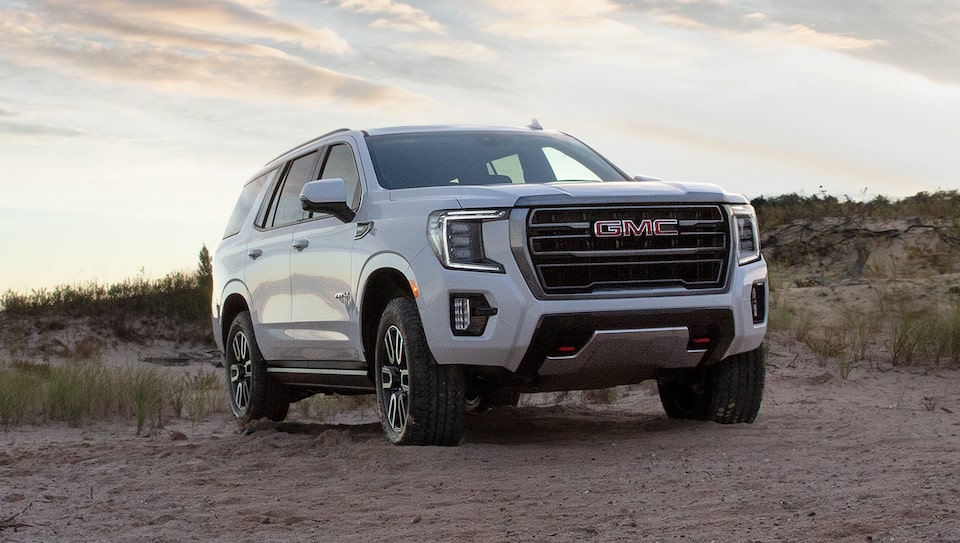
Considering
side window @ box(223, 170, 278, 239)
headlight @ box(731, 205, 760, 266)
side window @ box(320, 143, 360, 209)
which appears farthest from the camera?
side window @ box(223, 170, 278, 239)

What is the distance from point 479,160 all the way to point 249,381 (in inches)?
121

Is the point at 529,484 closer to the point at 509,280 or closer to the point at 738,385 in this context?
the point at 509,280

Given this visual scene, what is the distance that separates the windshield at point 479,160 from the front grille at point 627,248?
3.75 ft

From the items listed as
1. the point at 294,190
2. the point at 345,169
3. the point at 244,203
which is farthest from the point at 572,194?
the point at 244,203

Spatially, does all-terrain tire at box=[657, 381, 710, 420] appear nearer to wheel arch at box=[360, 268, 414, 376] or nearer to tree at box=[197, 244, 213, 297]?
wheel arch at box=[360, 268, 414, 376]

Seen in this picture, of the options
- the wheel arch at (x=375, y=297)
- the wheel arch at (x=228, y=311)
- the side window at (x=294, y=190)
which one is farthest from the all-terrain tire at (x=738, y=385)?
the wheel arch at (x=228, y=311)

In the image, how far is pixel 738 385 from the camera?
7.59 meters

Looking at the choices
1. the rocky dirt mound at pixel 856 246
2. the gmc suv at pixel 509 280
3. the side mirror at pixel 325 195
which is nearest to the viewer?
the gmc suv at pixel 509 280

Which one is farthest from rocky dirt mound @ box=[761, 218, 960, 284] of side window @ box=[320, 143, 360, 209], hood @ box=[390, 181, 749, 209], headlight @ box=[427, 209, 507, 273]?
headlight @ box=[427, 209, 507, 273]

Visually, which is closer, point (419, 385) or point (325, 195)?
point (419, 385)

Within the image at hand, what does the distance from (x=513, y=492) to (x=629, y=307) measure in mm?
1346

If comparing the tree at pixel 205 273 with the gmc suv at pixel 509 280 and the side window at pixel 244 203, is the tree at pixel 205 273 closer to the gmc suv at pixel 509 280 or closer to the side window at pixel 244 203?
the side window at pixel 244 203

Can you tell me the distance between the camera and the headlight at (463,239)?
6461 millimetres

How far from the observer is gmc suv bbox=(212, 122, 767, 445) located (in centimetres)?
646
